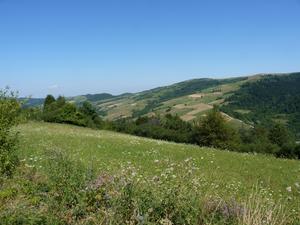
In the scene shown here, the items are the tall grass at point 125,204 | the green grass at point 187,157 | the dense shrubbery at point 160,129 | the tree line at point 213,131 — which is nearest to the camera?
the tall grass at point 125,204

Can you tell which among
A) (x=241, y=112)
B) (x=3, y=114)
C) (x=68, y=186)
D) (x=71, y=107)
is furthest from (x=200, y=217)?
(x=241, y=112)

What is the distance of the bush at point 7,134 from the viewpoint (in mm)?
10422

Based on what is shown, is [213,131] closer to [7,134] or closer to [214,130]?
[214,130]

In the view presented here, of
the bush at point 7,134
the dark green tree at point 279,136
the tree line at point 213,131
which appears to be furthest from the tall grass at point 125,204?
the dark green tree at point 279,136

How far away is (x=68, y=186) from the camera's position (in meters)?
7.73

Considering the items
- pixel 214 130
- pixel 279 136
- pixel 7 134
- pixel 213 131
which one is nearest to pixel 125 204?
pixel 7 134

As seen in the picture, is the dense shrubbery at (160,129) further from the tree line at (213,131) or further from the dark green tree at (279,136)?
the dark green tree at (279,136)

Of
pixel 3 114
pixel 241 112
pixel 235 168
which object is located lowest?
pixel 241 112

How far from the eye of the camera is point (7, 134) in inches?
436

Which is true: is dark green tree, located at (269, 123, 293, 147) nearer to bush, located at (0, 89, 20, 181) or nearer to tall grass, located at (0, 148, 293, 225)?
bush, located at (0, 89, 20, 181)

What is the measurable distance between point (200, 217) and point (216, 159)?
13.1 meters

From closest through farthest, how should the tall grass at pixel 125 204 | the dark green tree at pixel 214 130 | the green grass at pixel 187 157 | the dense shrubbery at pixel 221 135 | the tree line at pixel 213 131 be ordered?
the tall grass at pixel 125 204, the green grass at pixel 187 157, the tree line at pixel 213 131, the dark green tree at pixel 214 130, the dense shrubbery at pixel 221 135

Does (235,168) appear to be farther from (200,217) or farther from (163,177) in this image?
(200,217)

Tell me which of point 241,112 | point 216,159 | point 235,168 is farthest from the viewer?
point 241,112
